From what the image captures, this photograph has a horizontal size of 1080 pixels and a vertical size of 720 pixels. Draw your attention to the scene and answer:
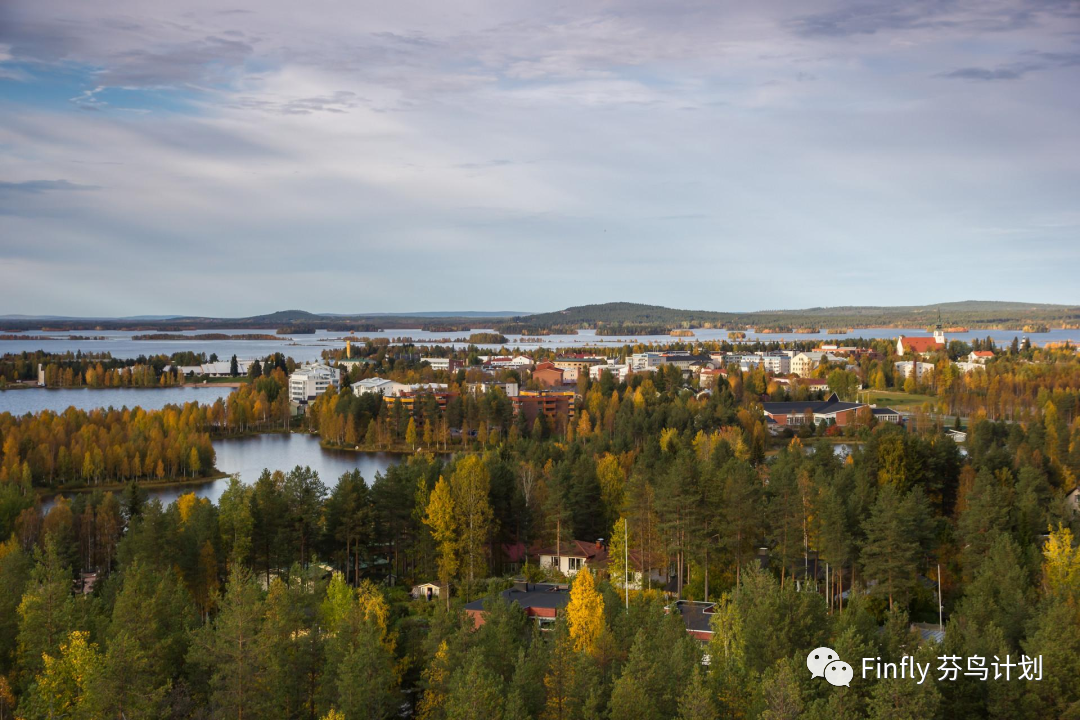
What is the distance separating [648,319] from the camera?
138m

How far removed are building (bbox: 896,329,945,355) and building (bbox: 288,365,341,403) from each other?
3385cm

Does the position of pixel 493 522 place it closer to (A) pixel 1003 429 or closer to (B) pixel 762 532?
(B) pixel 762 532

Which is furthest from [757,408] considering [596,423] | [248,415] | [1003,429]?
[248,415]

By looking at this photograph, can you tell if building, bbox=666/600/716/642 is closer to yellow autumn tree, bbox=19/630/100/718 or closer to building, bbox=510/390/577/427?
yellow autumn tree, bbox=19/630/100/718

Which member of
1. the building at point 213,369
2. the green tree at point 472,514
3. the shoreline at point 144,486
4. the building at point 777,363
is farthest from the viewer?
the building at point 213,369

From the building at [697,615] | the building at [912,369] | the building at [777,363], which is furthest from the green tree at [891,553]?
the building at [777,363]

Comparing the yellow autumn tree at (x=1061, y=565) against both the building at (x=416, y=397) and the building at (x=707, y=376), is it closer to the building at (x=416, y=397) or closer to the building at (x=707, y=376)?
the building at (x=416, y=397)

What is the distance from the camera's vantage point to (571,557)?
13438 mm

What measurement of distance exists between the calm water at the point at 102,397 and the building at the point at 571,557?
2908 cm

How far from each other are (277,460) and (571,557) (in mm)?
15068

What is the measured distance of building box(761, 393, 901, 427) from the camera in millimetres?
32031

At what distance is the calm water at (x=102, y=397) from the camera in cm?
3941

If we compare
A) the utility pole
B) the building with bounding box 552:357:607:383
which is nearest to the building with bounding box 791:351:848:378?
→ the building with bounding box 552:357:607:383

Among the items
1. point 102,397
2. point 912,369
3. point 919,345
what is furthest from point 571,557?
point 919,345
